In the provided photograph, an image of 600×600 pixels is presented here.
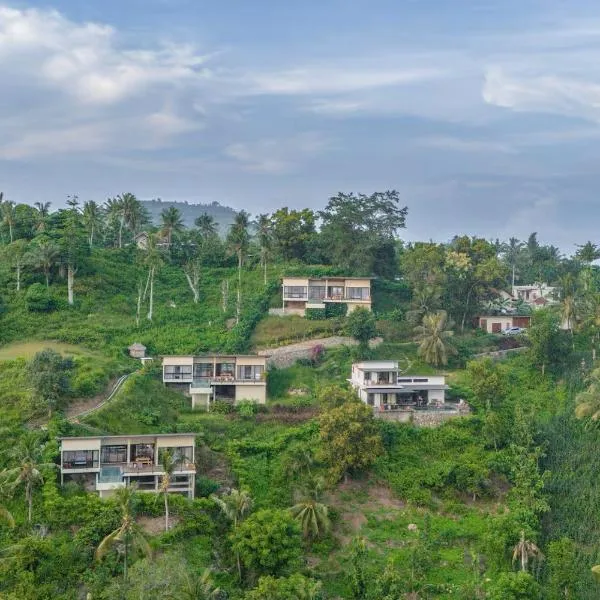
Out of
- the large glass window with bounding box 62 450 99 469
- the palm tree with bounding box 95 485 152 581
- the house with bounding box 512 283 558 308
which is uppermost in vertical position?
the house with bounding box 512 283 558 308

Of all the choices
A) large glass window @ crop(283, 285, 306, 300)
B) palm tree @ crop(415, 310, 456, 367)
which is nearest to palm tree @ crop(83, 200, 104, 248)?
large glass window @ crop(283, 285, 306, 300)

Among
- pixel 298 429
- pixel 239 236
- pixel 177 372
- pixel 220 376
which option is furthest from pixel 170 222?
pixel 298 429

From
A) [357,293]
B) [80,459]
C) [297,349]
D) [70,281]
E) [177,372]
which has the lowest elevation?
[80,459]

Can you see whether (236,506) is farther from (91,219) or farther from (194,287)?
(91,219)

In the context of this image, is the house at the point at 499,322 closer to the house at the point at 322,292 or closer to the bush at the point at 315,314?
the house at the point at 322,292

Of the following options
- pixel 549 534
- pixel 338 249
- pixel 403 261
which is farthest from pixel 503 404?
pixel 338 249

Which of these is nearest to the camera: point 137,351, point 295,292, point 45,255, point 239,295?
point 137,351

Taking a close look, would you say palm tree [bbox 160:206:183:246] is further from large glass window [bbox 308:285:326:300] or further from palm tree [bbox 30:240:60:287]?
large glass window [bbox 308:285:326:300]

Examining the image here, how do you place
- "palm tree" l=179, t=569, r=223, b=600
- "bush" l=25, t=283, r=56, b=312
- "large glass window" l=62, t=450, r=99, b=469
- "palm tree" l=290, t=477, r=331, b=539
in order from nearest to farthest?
1. "palm tree" l=179, t=569, r=223, b=600
2. "palm tree" l=290, t=477, r=331, b=539
3. "large glass window" l=62, t=450, r=99, b=469
4. "bush" l=25, t=283, r=56, b=312
